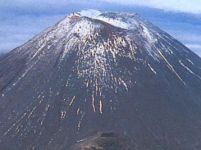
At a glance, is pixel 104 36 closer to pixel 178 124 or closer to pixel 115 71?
pixel 115 71

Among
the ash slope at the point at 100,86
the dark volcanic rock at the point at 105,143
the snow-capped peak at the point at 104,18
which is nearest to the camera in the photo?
the dark volcanic rock at the point at 105,143

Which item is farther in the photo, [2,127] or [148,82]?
[148,82]

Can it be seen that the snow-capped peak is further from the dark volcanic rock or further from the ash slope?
the dark volcanic rock

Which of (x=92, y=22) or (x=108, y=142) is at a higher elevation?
(x=92, y=22)

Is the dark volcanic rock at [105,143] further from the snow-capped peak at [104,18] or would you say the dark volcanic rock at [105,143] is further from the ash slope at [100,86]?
the snow-capped peak at [104,18]

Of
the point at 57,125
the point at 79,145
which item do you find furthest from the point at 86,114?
the point at 79,145

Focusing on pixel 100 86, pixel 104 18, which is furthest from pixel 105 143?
pixel 104 18

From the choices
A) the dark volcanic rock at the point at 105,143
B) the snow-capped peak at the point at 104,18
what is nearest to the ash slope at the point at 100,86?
the snow-capped peak at the point at 104,18

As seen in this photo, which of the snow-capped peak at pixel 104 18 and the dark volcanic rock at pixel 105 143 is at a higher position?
the snow-capped peak at pixel 104 18

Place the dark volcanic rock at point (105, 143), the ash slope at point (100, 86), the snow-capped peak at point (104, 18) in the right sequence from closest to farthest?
the dark volcanic rock at point (105, 143), the ash slope at point (100, 86), the snow-capped peak at point (104, 18)
